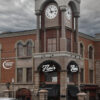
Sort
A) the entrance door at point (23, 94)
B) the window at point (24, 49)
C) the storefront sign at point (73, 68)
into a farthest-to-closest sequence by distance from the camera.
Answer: the window at point (24, 49) → the entrance door at point (23, 94) → the storefront sign at point (73, 68)

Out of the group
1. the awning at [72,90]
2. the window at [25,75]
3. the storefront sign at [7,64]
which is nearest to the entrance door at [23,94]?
the window at [25,75]

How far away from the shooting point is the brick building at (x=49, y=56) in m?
41.0

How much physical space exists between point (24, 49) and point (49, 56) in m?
7.92

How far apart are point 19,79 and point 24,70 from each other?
1.66 metres

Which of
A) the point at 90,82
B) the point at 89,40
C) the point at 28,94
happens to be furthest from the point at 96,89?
the point at 28,94

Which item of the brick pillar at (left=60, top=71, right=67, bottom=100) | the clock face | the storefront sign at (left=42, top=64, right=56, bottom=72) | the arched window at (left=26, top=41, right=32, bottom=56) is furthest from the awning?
the clock face

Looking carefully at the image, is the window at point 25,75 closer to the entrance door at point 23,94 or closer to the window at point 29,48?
the entrance door at point 23,94

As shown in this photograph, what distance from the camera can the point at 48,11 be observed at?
141ft

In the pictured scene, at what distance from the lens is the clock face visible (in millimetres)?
42344

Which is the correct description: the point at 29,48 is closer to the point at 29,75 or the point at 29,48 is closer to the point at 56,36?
the point at 29,75

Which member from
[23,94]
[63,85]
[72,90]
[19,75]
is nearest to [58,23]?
[63,85]

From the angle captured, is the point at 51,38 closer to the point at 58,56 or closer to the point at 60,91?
the point at 58,56

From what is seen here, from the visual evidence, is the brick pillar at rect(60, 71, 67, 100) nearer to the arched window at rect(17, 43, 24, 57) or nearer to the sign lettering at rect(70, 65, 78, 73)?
the sign lettering at rect(70, 65, 78, 73)

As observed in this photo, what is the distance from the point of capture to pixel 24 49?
48.4m
